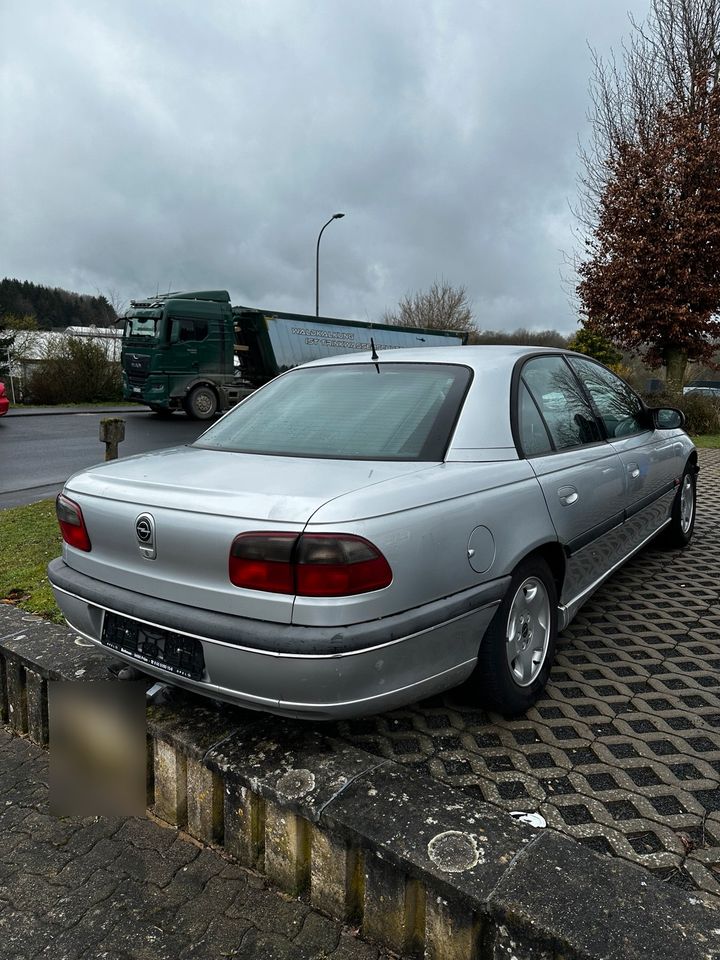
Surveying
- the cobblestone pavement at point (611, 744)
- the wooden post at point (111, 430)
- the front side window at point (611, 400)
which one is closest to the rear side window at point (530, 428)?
the front side window at point (611, 400)

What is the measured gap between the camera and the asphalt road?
9.56 m

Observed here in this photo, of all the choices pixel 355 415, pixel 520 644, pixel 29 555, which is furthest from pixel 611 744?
pixel 29 555

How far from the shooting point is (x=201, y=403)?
795 inches

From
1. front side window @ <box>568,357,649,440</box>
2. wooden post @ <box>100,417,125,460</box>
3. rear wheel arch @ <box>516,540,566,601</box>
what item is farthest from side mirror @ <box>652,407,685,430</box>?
wooden post @ <box>100,417,125,460</box>

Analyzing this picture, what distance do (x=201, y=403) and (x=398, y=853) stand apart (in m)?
19.3

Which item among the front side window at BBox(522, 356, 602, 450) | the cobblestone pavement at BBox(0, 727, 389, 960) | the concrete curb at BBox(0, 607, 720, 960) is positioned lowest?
the cobblestone pavement at BBox(0, 727, 389, 960)

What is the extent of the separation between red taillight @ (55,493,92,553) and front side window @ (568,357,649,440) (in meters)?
2.54

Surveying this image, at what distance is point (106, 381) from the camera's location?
28.2 metres

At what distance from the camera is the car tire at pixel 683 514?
16.7 ft

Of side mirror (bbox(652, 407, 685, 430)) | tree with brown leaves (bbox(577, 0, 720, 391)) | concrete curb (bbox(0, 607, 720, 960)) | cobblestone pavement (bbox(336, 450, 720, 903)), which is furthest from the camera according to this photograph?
tree with brown leaves (bbox(577, 0, 720, 391))

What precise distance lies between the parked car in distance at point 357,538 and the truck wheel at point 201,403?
17.1m

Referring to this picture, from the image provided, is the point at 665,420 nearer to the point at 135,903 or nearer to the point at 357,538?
the point at 357,538

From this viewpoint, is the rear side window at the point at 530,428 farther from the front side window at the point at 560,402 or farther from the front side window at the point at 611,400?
the front side window at the point at 611,400

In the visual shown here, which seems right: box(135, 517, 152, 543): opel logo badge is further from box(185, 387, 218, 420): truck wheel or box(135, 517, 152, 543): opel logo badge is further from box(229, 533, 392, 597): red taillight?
box(185, 387, 218, 420): truck wheel
